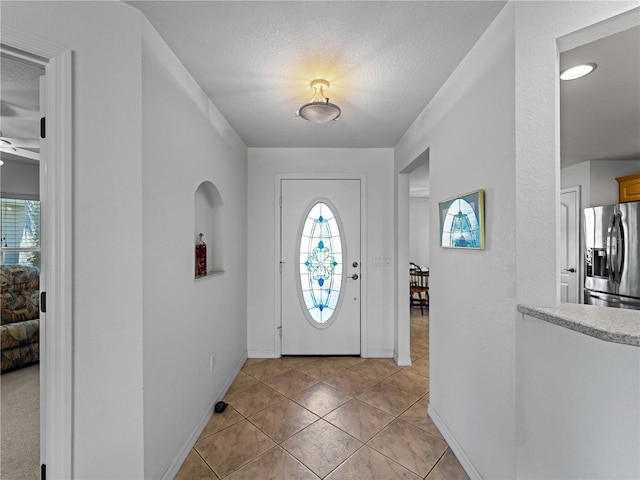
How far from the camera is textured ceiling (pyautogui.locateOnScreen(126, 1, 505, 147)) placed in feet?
4.27

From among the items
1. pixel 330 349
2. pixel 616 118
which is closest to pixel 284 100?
pixel 330 349

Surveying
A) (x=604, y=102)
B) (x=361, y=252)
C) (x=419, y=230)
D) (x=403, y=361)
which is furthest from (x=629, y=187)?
(x=403, y=361)

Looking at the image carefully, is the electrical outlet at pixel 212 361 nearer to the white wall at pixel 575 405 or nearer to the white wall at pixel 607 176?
the white wall at pixel 575 405

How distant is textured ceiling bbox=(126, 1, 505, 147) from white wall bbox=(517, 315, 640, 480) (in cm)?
146

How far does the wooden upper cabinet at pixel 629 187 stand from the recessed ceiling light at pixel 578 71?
2724 millimetres

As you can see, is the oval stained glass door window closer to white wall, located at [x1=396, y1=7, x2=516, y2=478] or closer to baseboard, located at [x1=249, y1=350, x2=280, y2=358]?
baseboard, located at [x1=249, y1=350, x2=280, y2=358]

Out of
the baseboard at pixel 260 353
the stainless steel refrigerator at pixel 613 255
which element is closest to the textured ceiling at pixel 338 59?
the stainless steel refrigerator at pixel 613 255

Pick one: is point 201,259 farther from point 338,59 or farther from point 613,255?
point 613,255

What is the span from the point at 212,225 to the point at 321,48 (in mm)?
1613

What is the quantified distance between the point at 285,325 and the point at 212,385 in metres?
1.18

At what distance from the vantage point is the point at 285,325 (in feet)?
10.8

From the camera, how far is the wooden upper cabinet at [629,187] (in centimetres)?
345

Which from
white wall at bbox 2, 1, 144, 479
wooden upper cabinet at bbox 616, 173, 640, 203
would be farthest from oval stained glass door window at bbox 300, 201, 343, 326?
wooden upper cabinet at bbox 616, 173, 640, 203

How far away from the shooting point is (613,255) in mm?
3338
